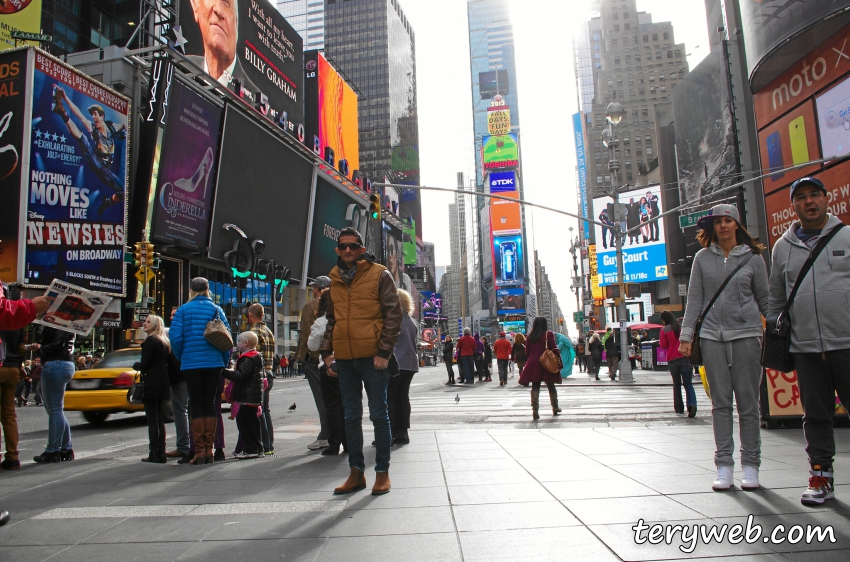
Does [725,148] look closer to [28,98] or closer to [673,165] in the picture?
[673,165]

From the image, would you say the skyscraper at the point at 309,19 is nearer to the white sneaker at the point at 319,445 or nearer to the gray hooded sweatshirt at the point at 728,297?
the white sneaker at the point at 319,445

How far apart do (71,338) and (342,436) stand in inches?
127

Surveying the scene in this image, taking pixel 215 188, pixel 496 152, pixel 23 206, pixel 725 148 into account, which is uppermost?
pixel 496 152

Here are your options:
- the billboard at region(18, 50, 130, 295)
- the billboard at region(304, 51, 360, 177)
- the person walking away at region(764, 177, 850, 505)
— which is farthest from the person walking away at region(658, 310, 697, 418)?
the billboard at region(304, 51, 360, 177)

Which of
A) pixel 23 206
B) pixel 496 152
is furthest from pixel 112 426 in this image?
pixel 496 152

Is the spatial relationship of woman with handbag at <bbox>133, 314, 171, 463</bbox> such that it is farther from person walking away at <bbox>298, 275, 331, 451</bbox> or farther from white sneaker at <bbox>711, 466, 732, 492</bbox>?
white sneaker at <bbox>711, 466, 732, 492</bbox>

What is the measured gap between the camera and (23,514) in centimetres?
429

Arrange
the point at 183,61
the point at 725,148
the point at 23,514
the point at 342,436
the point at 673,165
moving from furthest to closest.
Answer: the point at 673,165 → the point at 725,148 → the point at 183,61 → the point at 342,436 → the point at 23,514

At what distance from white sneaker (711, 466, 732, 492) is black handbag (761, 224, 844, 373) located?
2.44ft

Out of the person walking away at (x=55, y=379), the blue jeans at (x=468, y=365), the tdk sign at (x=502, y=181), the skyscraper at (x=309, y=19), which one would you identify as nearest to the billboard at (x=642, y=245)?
the blue jeans at (x=468, y=365)

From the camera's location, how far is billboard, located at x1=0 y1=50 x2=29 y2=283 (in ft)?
72.5

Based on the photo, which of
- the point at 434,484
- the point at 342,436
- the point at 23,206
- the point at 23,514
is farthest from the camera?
the point at 23,206

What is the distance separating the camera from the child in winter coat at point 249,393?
22.1 feet

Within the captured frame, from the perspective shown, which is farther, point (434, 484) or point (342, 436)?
→ point (342, 436)
